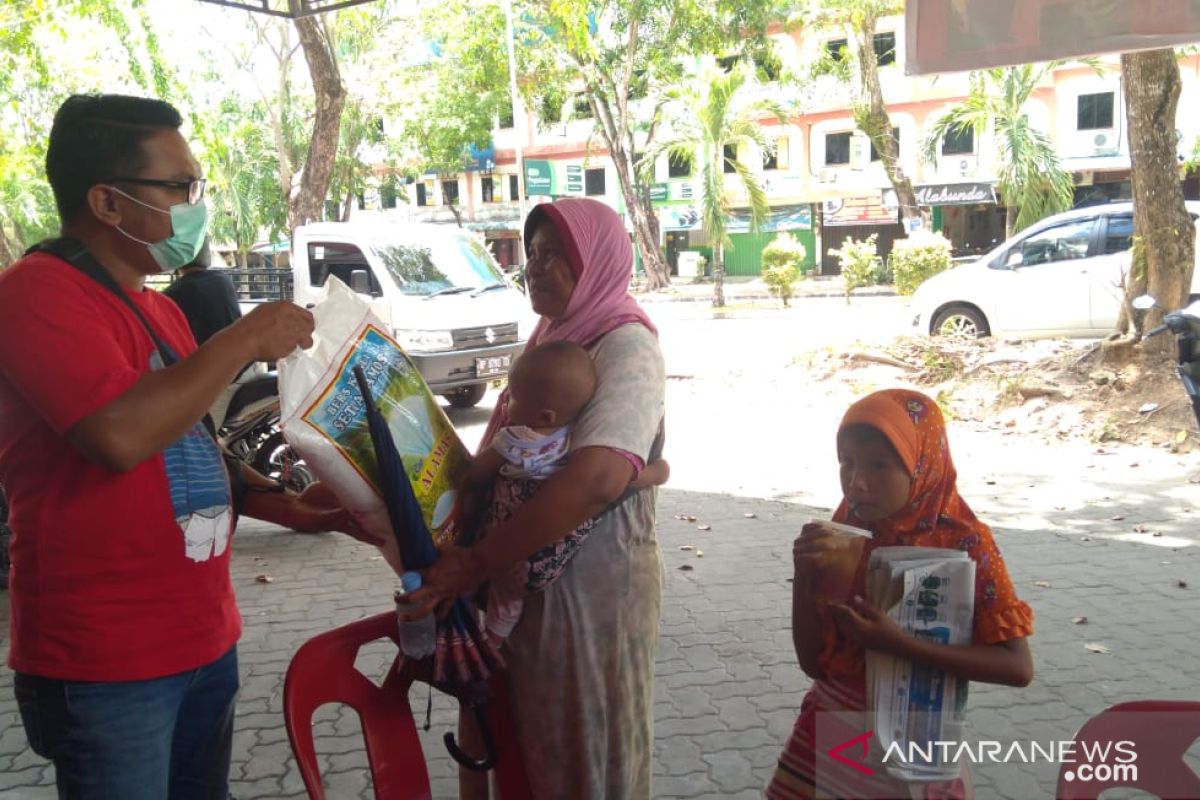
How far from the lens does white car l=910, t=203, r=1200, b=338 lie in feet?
33.7

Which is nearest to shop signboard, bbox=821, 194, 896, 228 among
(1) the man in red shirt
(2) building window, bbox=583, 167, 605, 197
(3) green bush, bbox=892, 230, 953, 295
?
(2) building window, bbox=583, 167, 605, 197

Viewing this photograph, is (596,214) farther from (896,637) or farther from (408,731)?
(408,731)

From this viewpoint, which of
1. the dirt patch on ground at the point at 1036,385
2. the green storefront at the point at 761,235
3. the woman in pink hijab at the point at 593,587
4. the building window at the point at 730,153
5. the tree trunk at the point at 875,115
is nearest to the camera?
the woman in pink hijab at the point at 593,587

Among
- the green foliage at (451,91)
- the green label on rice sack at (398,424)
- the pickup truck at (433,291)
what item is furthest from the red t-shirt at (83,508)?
the green foliage at (451,91)

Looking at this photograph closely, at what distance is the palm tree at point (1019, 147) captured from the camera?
18.9 metres

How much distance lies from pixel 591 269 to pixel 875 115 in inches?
818

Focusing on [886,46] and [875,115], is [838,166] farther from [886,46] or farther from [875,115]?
[875,115]

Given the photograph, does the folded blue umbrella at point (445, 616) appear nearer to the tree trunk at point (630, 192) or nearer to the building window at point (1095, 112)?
the tree trunk at point (630, 192)

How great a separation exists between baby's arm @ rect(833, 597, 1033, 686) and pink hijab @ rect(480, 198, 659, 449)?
0.67 meters

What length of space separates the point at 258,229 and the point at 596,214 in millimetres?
34059

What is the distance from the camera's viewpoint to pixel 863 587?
5.28 feet

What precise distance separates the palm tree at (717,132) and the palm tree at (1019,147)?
3698mm

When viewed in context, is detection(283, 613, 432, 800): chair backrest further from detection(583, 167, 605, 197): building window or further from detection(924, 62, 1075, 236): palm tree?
detection(583, 167, 605, 197): building window

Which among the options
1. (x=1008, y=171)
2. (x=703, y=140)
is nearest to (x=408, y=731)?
(x=703, y=140)
